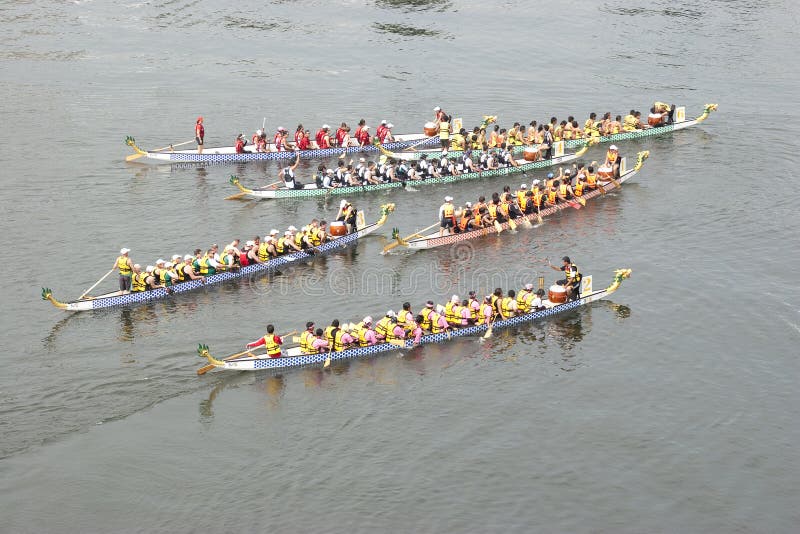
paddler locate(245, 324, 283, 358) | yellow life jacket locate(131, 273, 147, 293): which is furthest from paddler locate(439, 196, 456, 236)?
yellow life jacket locate(131, 273, 147, 293)

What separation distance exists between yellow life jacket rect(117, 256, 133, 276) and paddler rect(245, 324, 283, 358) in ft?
26.2

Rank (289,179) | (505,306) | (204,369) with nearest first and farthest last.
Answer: (204,369) < (505,306) < (289,179)

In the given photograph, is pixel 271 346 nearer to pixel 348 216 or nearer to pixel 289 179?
pixel 348 216

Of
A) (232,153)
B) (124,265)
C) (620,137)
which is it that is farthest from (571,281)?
(232,153)

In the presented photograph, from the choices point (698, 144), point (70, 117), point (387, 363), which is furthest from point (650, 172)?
point (70, 117)

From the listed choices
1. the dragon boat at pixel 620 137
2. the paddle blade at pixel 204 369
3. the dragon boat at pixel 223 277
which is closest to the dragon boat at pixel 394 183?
the dragon boat at pixel 620 137

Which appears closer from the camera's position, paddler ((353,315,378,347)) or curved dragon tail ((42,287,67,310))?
paddler ((353,315,378,347))

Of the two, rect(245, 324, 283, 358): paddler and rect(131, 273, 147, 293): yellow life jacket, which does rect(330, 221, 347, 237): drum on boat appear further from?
rect(245, 324, 283, 358): paddler

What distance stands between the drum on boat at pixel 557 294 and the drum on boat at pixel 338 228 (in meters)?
11.8

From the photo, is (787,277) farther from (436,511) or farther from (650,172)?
(436,511)

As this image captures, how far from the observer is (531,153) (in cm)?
5803

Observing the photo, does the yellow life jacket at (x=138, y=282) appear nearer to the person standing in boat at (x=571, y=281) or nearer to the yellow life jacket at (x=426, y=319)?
the yellow life jacket at (x=426, y=319)

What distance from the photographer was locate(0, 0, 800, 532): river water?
3075cm

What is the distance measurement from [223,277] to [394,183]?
1497 centimetres
